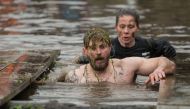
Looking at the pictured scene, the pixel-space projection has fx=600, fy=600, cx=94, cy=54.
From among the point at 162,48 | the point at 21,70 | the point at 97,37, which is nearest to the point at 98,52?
the point at 97,37

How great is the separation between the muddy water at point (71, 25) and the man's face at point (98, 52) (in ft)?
1.79

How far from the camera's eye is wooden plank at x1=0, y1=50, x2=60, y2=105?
6.77m

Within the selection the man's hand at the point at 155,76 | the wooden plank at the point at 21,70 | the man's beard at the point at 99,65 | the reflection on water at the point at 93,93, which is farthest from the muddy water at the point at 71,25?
the man's beard at the point at 99,65

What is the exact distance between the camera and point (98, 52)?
7730 mm

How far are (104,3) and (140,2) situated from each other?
58.5 inches

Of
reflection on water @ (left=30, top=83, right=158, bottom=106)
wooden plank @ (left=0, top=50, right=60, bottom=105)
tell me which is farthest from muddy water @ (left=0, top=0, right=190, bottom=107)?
wooden plank @ (left=0, top=50, right=60, bottom=105)

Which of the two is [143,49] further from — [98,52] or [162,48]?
[98,52]

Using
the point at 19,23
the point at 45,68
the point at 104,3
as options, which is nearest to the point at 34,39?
the point at 19,23

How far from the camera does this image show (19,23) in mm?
18047

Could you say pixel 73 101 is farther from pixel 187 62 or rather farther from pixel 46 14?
pixel 46 14

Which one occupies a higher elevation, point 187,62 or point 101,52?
point 101,52

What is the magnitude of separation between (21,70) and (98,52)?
4.28 feet

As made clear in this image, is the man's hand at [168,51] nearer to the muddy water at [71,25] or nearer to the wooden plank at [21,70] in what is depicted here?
the muddy water at [71,25]

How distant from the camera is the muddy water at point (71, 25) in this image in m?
9.58
